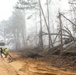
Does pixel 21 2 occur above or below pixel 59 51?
above

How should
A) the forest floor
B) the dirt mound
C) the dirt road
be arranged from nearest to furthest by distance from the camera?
the dirt mound < the dirt road < the forest floor

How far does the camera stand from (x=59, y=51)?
74.2ft

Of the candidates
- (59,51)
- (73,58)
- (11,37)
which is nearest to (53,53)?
(59,51)

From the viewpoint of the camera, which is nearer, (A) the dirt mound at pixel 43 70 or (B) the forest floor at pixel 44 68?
(A) the dirt mound at pixel 43 70

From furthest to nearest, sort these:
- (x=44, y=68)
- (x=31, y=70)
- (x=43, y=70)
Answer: (x=44, y=68) < (x=31, y=70) < (x=43, y=70)

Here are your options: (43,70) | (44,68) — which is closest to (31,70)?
(43,70)

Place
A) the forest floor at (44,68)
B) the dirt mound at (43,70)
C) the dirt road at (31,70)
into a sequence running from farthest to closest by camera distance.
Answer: the forest floor at (44,68)
the dirt road at (31,70)
the dirt mound at (43,70)

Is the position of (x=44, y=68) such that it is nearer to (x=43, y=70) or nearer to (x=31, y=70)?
(x=43, y=70)

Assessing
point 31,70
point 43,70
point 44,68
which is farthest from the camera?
point 44,68

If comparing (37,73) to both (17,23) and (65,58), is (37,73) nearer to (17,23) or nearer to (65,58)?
(65,58)

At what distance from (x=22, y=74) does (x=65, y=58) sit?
709 cm

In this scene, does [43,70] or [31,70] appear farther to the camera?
[31,70]

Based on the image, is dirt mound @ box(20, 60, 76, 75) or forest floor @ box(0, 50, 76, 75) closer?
dirt mound @ box(20, 60, 76, 75)

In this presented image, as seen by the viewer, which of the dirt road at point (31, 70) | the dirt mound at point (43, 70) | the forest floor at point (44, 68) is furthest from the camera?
the forest floor at point (44, 68)
